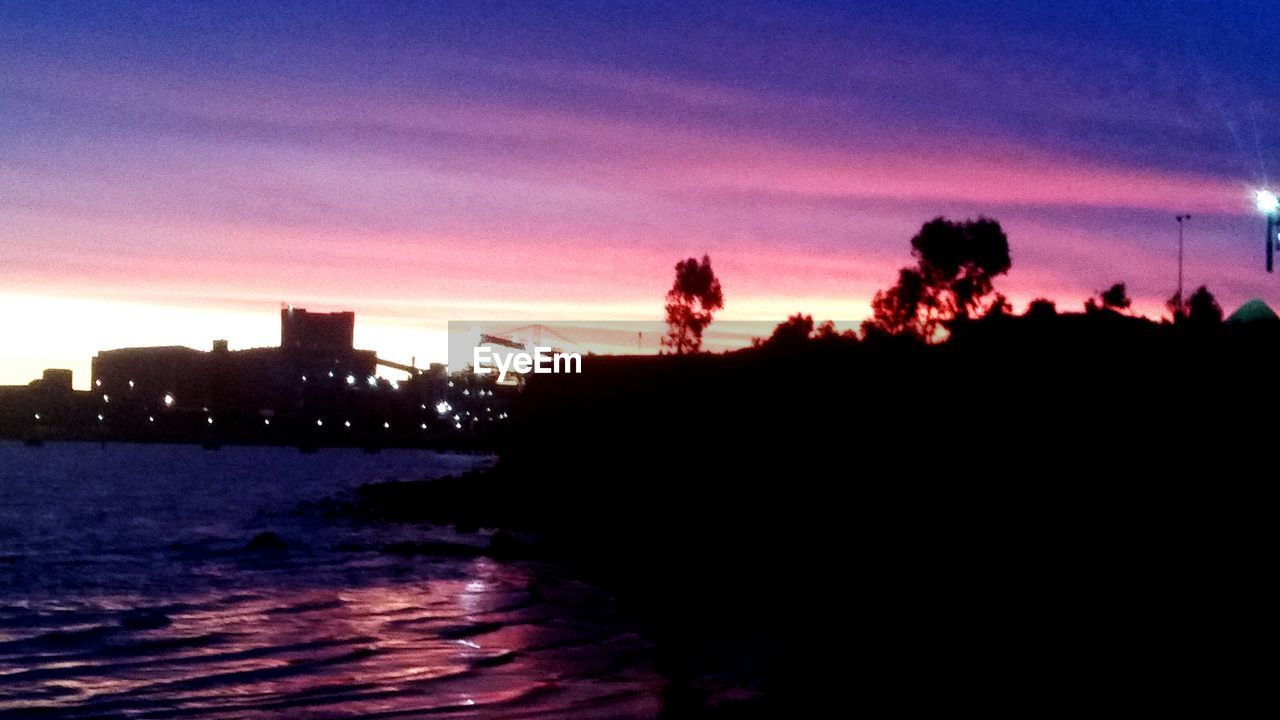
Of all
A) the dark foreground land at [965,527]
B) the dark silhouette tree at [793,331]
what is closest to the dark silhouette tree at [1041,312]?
the dark foreground land at [965,527]

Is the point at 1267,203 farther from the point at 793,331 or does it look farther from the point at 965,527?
the point at 793,331

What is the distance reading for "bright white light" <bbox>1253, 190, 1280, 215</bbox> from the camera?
30734 millimetres

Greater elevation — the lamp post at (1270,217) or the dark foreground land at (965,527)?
the lamp post at (1270,217)

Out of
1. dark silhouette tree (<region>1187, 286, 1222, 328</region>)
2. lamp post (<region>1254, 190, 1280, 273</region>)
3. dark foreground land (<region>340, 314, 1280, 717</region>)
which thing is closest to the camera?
dark foreground land (<region>340, 314, 1280, 717</region>)

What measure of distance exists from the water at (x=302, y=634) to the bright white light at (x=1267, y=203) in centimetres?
1754

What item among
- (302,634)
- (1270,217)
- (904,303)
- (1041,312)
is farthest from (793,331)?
(302,634)

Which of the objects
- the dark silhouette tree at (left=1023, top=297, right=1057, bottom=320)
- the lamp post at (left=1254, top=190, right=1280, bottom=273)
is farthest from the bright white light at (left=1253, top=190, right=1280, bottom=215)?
the dark silhouette tree at (left=1023, top=297, right=1057, bottom=320)

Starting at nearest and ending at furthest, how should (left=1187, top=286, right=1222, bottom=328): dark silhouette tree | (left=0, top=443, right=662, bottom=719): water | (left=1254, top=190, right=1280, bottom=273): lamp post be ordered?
(left=0, top=443, right=662, bottom=719): water < (left=1254, top=190, right=1280, bottom=273): lamp post < (left=1187, top=286, right=1222, bottom=328): dark silhouette tree

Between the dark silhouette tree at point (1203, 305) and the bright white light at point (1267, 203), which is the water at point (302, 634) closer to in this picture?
the bright white light at point (1267, 203)

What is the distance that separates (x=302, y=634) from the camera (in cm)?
2194

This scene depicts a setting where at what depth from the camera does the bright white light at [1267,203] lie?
101 feet

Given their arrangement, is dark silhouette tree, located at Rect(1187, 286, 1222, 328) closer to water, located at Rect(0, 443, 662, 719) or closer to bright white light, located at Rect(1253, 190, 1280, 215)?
bright white light, located at Rect(1253, 190, 1280, 215)

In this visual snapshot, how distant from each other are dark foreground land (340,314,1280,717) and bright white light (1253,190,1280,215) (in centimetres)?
268

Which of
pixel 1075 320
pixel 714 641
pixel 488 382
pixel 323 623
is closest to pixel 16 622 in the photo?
pixel 323 623
